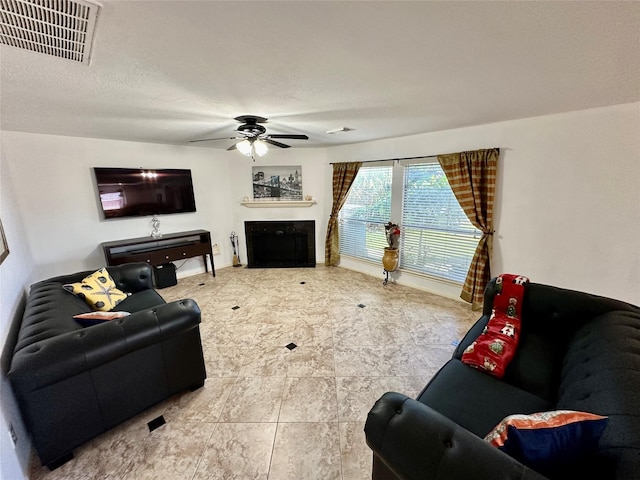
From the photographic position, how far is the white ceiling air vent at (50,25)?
98 centimetres

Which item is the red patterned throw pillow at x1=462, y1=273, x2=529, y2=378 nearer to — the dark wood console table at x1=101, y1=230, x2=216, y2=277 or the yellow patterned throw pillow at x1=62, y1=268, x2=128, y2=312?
the yellow patterned throw pillow at x1=62, y1=268, x2=128, y2=312

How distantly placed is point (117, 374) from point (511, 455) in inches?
85.1

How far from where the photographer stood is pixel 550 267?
2.85 m

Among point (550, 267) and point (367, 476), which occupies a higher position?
point (550, 267)

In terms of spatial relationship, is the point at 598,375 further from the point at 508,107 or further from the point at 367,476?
the point at 508,107

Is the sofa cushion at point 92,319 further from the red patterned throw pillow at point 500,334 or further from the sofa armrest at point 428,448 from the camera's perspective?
the red patterned throw pillow at point 500,334

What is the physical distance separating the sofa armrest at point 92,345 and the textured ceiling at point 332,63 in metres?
1.54

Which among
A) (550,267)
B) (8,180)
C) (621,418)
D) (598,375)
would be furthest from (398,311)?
(8,180)

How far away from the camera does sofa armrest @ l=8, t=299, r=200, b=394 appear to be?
1398 mm

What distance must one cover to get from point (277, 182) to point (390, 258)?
8.64ft

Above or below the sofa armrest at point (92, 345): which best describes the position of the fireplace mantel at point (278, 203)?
above

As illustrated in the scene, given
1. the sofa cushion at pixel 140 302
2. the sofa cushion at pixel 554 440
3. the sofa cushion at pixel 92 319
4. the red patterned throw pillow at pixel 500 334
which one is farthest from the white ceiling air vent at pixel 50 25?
the red patterned throw pillow at pixel 500 334

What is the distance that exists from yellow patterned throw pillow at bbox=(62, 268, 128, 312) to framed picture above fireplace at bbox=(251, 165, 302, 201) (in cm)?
294

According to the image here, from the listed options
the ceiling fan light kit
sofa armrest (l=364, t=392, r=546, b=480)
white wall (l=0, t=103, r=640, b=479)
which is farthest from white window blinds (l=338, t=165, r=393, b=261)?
sofa armrest (l=364, t=392, r=546, b=480)
